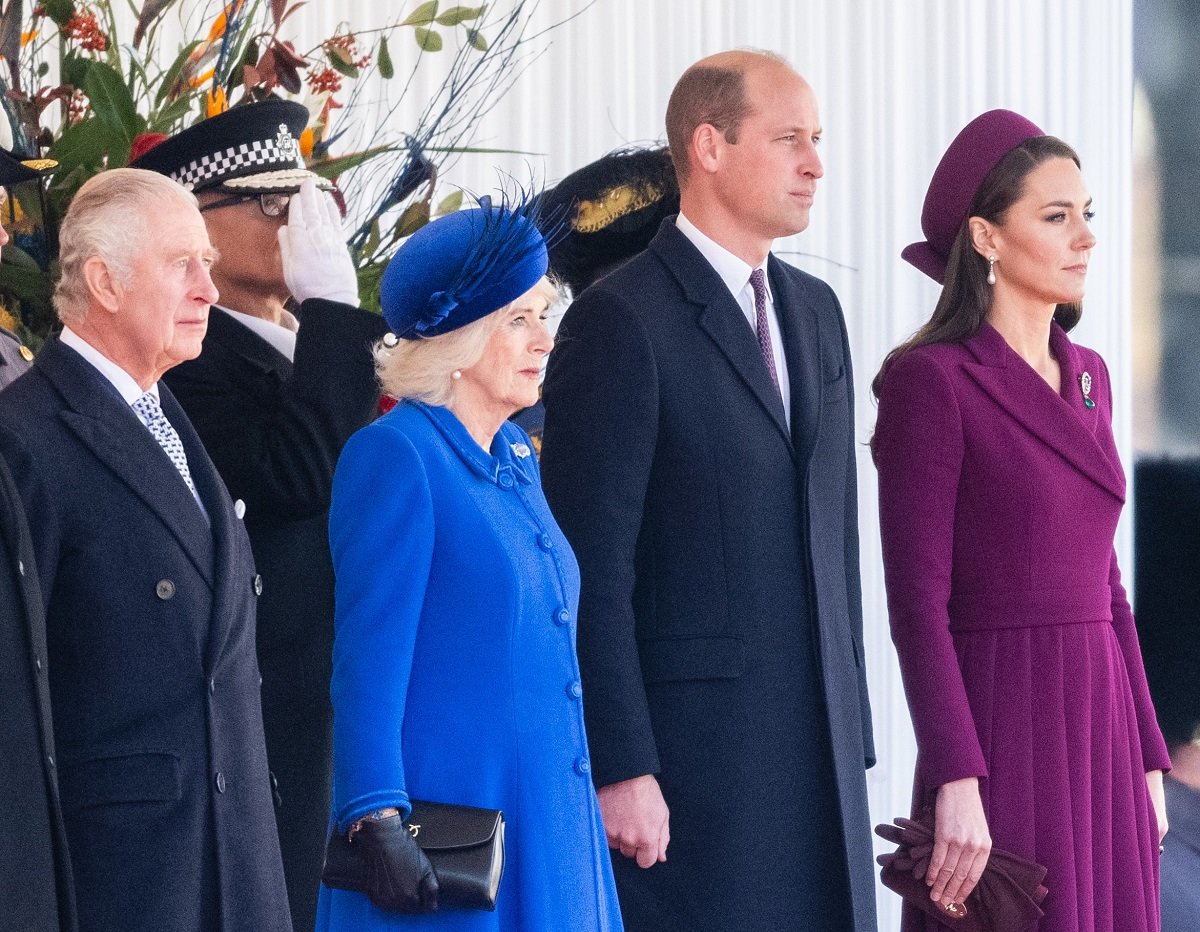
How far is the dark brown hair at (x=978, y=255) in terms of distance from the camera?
9.41 ft

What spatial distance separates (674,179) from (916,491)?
2.94 ft

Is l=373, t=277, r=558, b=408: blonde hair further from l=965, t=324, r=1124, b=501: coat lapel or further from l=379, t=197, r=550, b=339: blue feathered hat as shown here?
l=965, t=324, r=1124, b=501: coat lapel

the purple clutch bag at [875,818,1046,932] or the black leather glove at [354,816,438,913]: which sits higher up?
the black leather glove at [354,816,438,913]

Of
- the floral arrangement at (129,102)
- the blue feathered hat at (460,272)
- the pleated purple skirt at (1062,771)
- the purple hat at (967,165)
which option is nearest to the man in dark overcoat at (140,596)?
the blue feathered hat at (460,272)

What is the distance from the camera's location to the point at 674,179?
3.34 m

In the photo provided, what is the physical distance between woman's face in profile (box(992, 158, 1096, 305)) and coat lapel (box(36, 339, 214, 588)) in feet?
4.35

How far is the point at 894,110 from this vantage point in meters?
4.39

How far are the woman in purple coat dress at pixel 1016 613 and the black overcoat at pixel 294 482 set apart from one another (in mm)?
801

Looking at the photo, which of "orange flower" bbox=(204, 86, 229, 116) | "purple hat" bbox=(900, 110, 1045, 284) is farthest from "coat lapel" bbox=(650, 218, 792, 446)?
"orange flower" bbox=(204, 86, 229, 116)

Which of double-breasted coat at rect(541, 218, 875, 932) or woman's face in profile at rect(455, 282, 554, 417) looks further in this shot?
double-breasted coat at rect(541, 218, 875, 932)

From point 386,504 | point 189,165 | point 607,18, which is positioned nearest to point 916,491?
point 386,504

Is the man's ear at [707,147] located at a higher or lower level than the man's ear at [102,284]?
higher

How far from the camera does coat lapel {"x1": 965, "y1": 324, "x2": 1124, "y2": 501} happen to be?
2.76m

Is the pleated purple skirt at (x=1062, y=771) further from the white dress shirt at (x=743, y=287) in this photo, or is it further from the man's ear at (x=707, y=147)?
the man's ear at (x=707, y=147)
